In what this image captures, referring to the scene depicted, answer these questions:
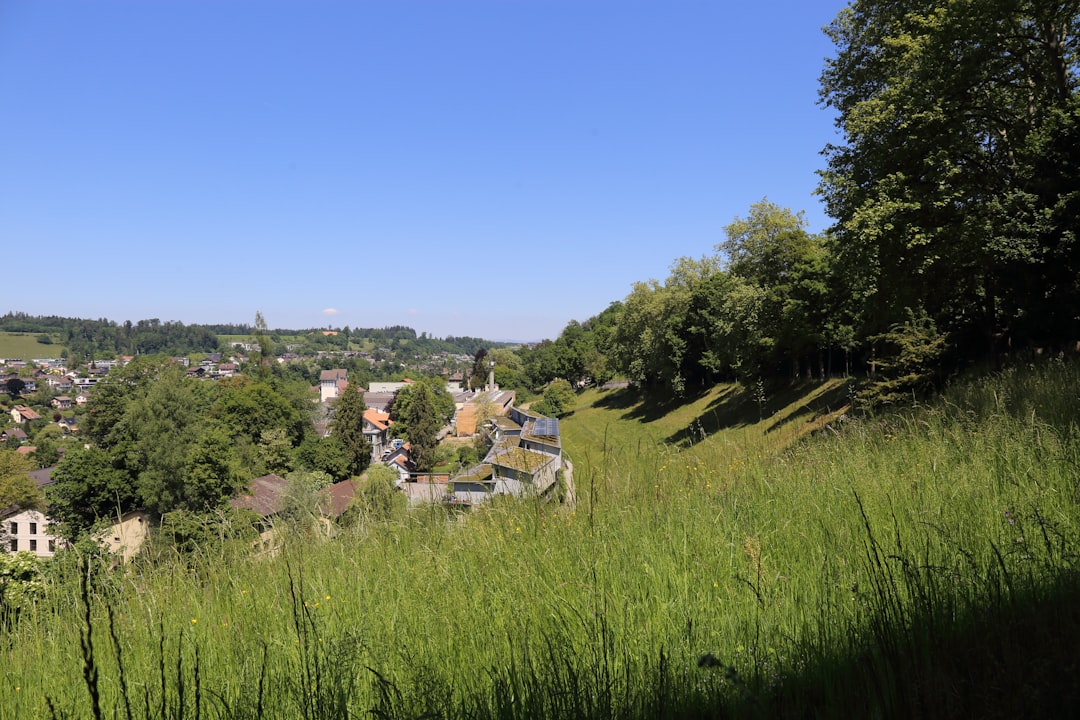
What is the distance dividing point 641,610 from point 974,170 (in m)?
18.0

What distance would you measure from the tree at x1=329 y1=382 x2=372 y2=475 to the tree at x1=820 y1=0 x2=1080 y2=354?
6057 cm

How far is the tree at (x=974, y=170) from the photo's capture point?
13.6m

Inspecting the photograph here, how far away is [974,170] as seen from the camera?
15.5 meters

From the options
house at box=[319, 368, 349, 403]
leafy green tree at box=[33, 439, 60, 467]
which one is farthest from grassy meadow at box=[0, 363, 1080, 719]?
house at box=[319, 368, 349, 403]

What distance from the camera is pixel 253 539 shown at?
187 inches

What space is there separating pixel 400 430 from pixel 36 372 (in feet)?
592

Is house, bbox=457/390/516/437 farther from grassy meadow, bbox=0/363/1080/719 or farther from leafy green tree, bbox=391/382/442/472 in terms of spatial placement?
grassy meadow, bbox=0/363/1080/719

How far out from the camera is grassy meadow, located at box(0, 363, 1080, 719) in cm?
207

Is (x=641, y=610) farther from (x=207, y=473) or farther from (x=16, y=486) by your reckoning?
(x=16, y=486)

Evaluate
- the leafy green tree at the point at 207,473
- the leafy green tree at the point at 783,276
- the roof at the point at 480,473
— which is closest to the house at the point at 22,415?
the leafy green tree at the point at 207,473

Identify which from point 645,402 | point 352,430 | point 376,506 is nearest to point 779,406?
point 645,402

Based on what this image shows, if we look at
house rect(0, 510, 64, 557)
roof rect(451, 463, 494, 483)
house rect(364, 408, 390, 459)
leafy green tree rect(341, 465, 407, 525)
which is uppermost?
leafy green tree rect(341, 465, 407, 525)

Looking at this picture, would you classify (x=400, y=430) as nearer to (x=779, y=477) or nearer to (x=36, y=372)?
(x=779, y=477)

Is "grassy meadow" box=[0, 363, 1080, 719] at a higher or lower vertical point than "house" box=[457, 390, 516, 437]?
higher
